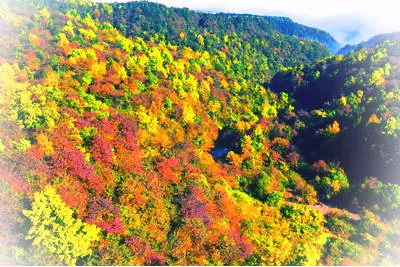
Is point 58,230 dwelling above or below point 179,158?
above

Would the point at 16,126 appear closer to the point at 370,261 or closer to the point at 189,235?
the point at 189,235

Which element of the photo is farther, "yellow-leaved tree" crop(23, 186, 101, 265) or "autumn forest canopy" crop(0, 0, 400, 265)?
"autumn forest canopy" crop(0, 0, 400, 265)

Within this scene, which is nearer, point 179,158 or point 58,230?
point 58,230

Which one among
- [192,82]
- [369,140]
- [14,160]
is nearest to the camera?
[14,160]

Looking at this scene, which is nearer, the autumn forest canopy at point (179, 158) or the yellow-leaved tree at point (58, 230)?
the yellow-leaved tree at point (58, 230)

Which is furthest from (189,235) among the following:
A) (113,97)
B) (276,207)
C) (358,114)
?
(358,114)
